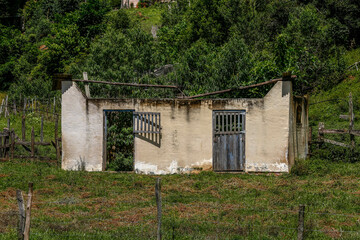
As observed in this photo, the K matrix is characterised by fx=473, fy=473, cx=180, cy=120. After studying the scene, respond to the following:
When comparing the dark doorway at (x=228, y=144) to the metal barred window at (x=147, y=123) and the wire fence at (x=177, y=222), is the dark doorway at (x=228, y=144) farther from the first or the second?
the wire fence at (x=177, y=222)

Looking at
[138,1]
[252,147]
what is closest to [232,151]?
[252,147]

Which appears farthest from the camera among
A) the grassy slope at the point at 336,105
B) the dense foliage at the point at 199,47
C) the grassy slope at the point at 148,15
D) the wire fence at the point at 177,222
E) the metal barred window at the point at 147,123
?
the grassy slope at the point at 148,15

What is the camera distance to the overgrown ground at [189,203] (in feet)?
30.3

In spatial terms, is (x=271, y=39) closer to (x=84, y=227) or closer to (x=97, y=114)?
(x=97, y=114)

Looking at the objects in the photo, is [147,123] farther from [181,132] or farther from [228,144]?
[228,144]

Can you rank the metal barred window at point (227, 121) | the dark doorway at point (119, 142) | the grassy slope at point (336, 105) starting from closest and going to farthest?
1. the metal barred window at point (227, 121)
2. the dark doorway at point (119, 142)
3. the grassy slope at point (336, 105)

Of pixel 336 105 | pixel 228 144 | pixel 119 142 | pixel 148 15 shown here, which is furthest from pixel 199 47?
pixel 148 15

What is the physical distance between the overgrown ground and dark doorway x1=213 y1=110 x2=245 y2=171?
2.52 ft

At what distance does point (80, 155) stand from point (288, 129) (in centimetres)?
756

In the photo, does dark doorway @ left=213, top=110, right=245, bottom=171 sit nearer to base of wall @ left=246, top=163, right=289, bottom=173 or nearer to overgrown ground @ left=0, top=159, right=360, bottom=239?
base of wall @ left=246, top=163, right=289, bottom=173

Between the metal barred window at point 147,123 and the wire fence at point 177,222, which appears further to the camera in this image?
the metal barred window at point 147,123

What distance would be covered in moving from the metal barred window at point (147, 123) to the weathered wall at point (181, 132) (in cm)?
18

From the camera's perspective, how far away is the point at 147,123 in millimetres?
17109

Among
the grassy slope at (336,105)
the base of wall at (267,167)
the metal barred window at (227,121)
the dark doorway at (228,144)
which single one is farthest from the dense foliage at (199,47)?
the base of wall at (267,167)
